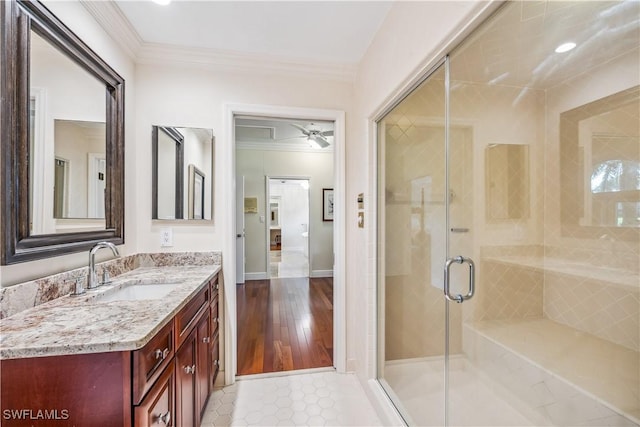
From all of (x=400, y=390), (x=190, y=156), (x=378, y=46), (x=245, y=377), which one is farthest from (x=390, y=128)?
(x=245, y=377)

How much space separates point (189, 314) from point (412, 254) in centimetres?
151

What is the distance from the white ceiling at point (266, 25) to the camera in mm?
1544

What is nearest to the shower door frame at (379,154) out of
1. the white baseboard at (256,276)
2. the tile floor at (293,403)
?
the tile floor at (293,403)

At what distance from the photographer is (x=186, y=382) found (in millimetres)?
1226

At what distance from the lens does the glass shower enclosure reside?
4.72 ft

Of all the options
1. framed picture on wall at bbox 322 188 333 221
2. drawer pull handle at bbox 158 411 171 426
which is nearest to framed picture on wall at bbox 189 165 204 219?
drawer pull handle at bbox 158 411 171 426

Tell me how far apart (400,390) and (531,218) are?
153 centimetres

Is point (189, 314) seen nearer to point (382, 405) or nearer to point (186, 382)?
point (186, 382)

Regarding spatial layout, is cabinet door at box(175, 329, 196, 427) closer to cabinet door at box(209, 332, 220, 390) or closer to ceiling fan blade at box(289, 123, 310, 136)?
cabinet door at box(209, 332, 220, 390)

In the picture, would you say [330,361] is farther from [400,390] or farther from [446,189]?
[446,189]

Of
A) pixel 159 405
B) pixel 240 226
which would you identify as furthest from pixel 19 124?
pixel 240 226

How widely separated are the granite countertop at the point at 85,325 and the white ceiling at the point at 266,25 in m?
1.62

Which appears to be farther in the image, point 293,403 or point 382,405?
point 293,403

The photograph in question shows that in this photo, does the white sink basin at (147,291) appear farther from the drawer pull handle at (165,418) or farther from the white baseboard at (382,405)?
the white baseboard at (382,405)
